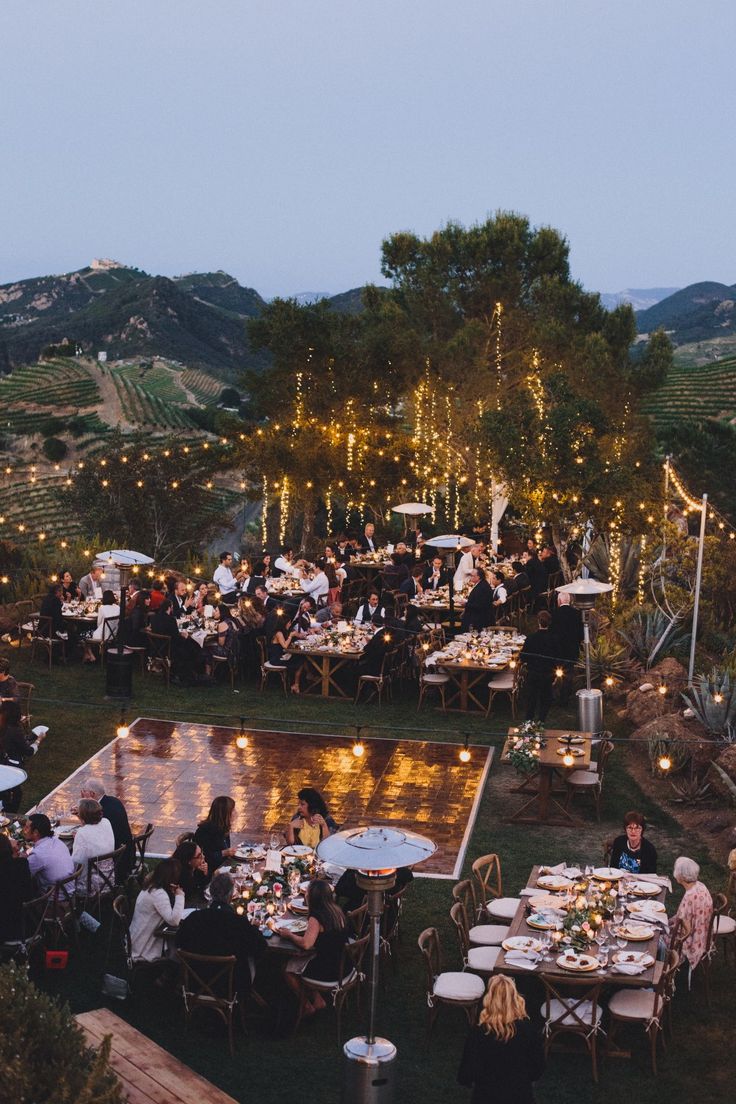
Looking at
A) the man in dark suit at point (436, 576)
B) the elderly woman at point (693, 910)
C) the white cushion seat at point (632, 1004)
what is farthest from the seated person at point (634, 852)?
the man in dark suit at point (436, 576)

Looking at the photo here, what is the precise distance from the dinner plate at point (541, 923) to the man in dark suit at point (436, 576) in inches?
506

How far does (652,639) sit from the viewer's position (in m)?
18.4

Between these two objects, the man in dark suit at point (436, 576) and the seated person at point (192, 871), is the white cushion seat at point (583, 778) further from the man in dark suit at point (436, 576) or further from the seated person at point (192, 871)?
the man in dark suit at point (436, 576)

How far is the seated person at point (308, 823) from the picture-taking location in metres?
11.1

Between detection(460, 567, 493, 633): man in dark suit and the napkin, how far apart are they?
11.1 m

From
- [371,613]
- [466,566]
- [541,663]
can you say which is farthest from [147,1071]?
[466,566]

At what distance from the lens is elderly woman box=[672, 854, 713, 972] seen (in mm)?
9539

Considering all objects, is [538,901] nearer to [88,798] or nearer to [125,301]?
[88,798]

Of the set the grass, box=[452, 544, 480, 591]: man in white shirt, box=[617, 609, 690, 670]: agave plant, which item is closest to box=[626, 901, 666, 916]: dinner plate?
the grass

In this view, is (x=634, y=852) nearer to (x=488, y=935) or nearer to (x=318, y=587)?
(x=488, y=935)

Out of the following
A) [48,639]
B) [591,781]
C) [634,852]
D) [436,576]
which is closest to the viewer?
[634,852]

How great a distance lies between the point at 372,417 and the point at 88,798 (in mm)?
21156

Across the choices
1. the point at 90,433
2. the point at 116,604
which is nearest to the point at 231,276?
the point at 90,433

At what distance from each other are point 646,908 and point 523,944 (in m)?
1.15
